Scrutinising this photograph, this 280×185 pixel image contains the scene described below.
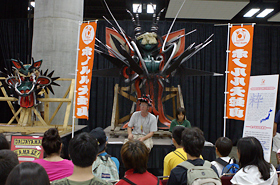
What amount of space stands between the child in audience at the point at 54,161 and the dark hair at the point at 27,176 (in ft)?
2.57

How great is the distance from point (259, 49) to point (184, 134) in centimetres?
636

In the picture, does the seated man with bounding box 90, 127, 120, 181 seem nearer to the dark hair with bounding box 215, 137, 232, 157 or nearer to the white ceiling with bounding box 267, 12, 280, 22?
the dark hair with bounding box 215, 137, 232, 157

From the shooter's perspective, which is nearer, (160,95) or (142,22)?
(160,95)

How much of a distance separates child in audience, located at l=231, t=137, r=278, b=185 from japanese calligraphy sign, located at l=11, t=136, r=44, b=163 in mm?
2203

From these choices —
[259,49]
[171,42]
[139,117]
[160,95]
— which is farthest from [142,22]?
[139,117]

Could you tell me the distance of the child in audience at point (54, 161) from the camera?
171cm

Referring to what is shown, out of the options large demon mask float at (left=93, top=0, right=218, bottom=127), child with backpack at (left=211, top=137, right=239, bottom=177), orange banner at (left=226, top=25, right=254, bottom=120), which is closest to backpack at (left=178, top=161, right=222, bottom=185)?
child with backpack at (left=211, top=137, right=239, bottom=177)

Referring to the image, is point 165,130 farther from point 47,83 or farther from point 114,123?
point 47,83

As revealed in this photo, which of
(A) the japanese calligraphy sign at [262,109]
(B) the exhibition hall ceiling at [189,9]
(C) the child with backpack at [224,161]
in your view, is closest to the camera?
(C) the child with backpack at [224,161]

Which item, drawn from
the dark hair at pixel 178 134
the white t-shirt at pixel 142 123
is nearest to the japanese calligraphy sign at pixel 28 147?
the white t-shirt at pixel 142 123

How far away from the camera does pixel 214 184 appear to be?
1.44 metres

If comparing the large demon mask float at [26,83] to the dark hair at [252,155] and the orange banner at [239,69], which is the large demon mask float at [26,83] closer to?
the orange banner at [239,69]

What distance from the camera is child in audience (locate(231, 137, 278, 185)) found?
163 centimetres

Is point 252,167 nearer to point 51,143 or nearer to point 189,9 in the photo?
point 51,143
